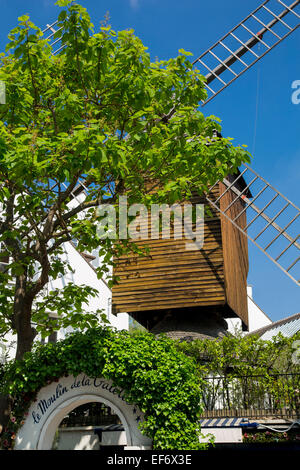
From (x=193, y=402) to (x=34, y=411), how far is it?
126 inches

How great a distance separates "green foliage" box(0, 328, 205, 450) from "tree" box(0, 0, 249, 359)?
200 centimetres

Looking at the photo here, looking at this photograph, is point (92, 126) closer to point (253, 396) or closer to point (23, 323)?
point (23, 323)

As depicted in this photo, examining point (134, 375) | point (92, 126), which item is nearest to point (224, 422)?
point (134, 375)

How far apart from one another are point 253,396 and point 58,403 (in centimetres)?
817

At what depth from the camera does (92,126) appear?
9914mm

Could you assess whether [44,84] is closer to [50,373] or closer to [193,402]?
[50,373]

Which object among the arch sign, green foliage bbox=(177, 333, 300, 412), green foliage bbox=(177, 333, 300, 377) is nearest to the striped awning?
green foliage bbox=(177, 333, 300, 412)

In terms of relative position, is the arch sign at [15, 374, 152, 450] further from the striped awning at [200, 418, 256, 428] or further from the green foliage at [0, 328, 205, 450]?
the striped awning at [200, 418, 256, 428]

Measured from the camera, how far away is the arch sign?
10.3 metres

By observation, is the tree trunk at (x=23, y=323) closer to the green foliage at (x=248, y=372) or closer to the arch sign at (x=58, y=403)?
the arch sign at (x=58, y=403)

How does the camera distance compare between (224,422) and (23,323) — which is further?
(224,422)

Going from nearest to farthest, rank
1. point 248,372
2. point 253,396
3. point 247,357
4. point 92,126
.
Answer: point 92,126, point 253,396, point 248,372, point 247,357

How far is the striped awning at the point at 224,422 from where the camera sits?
48.1 feet

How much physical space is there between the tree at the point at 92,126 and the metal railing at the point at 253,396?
668 centimetres
